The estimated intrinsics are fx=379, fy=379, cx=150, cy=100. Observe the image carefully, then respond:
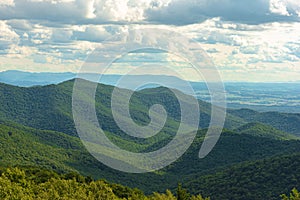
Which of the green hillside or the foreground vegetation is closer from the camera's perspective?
the foreground vegetation

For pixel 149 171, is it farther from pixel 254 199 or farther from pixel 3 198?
pixel 3 198

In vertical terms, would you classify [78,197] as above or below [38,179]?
above

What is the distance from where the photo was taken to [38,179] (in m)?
84.4

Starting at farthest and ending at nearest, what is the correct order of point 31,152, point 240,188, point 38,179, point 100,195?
point 31,152, point 240,188, point 38,179, point 100,195

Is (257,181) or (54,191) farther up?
(54,191)

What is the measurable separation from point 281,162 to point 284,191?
19897 mm

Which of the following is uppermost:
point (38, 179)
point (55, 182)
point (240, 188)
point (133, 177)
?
point (55, 182)

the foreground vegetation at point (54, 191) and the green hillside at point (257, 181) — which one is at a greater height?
the foreground vegetation at point (54, 191)

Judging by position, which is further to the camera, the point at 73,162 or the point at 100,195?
the point at 73,162

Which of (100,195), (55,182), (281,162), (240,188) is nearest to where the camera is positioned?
(100,195)

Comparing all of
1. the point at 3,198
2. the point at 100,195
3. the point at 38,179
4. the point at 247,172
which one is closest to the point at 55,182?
the point at 100,195

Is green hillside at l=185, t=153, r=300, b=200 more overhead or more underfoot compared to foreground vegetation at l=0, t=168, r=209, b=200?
more underfoot

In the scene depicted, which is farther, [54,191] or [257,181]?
[257,181]

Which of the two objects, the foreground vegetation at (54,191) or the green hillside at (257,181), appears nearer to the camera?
the foreground vegetation at (54,191)
